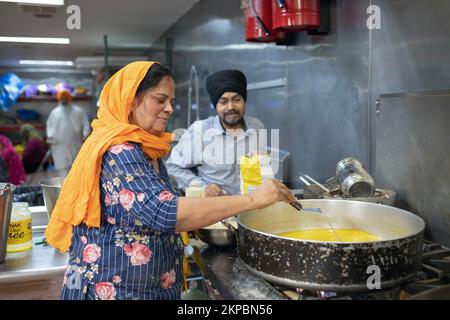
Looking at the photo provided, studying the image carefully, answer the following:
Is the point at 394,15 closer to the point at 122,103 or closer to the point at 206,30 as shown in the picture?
the point at 122,103

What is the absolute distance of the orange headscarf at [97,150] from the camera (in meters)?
1.25

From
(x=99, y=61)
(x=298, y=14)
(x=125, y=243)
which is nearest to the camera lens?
(x=125, y=243)

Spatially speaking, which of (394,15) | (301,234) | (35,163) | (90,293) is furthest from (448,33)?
(35,163)

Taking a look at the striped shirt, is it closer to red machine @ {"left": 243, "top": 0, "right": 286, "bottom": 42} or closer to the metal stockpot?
the metal stockpot

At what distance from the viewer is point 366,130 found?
2.03m

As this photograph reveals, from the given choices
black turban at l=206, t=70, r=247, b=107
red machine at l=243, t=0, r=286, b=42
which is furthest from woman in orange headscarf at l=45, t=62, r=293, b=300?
black turban at l=206, t=70, r=247, b=107

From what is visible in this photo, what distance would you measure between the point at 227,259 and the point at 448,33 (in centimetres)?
111

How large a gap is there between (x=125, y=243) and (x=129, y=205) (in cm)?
18

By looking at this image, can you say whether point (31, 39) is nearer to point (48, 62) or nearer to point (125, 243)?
point (48, 62)

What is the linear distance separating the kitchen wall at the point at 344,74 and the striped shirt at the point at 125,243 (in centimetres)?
96

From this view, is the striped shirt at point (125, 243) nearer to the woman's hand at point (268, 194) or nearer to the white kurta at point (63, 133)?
the woman's hand at point (268, 194)

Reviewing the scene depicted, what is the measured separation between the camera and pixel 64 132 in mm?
7145

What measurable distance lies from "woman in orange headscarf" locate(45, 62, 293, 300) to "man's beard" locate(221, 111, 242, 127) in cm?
134

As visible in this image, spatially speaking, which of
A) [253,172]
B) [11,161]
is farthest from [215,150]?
[11,161]
